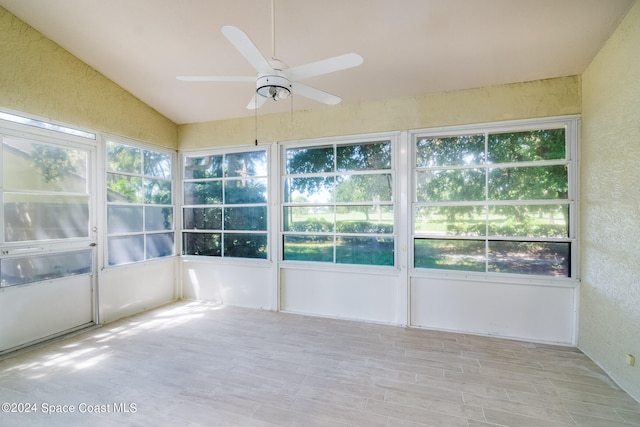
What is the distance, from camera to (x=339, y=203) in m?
3.88

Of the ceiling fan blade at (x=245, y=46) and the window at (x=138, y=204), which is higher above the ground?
the ceiling fan blade at (x=245, y=46)

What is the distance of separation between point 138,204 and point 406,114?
3.75 metres

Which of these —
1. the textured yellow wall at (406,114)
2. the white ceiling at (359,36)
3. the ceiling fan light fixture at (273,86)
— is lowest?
the ceiling fan light fixture at (273,86)

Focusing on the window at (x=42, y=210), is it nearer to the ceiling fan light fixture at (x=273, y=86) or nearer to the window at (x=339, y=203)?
the window at (x=339, y=203)

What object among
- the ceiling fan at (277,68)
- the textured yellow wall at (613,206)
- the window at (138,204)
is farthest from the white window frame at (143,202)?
the textured yellow wall at (613,206)

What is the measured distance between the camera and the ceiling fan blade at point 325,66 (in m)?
1.64

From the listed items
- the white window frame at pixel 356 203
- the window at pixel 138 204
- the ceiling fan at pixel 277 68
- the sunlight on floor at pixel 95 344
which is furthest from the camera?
the window at pixel 138 204

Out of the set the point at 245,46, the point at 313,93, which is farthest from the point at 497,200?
the point at 245,46

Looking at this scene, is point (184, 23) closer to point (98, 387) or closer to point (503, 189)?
point (98, 387)

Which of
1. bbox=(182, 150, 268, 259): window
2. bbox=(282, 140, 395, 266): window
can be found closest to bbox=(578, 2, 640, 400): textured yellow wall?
bbox=(282, 140, 395, 266): window

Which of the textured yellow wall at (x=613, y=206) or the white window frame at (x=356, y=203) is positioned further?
the white window frame at (x=356, y=203)

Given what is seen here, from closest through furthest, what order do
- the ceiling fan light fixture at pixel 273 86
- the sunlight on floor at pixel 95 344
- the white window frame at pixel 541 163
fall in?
the ceiling fan light fixture at pixel 273 86 < the sunlight on floor at pixel 95 344 < the white window frame at pixel 541 163

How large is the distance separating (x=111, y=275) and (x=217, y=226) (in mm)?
1454

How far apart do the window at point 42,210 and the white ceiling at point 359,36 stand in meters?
1.17
